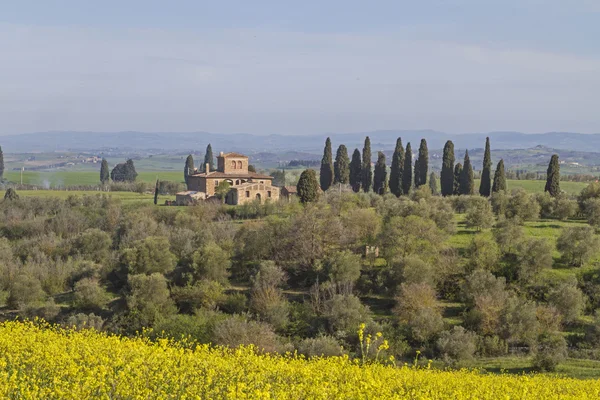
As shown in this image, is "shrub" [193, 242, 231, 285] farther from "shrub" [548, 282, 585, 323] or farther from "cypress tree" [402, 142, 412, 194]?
"cypress tree" [402, 142, 412, 194]

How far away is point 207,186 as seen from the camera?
77.6 meters

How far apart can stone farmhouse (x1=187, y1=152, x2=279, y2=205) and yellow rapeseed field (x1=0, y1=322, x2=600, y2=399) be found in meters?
54.0

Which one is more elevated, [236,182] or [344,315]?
[236,182]

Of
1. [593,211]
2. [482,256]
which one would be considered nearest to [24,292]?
[482,256]

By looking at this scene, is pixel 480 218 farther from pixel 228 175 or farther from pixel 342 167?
pixel 228 175

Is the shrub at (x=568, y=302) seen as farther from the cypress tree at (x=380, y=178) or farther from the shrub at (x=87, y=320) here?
the cypress tree at (x=380, y=178)

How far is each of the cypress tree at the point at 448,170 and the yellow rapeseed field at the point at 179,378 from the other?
5651 cm

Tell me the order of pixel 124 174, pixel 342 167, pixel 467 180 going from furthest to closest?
pixel 124 174 < pixel 342 167 < pixel 467 180

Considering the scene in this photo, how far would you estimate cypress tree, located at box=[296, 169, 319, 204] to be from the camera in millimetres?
59562

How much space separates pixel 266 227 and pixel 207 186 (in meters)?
32.4

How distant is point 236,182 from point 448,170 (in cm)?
2345

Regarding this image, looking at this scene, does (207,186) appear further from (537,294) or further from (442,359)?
(442,359)

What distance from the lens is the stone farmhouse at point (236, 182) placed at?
72.3 metres

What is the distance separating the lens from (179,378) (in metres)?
11.3
